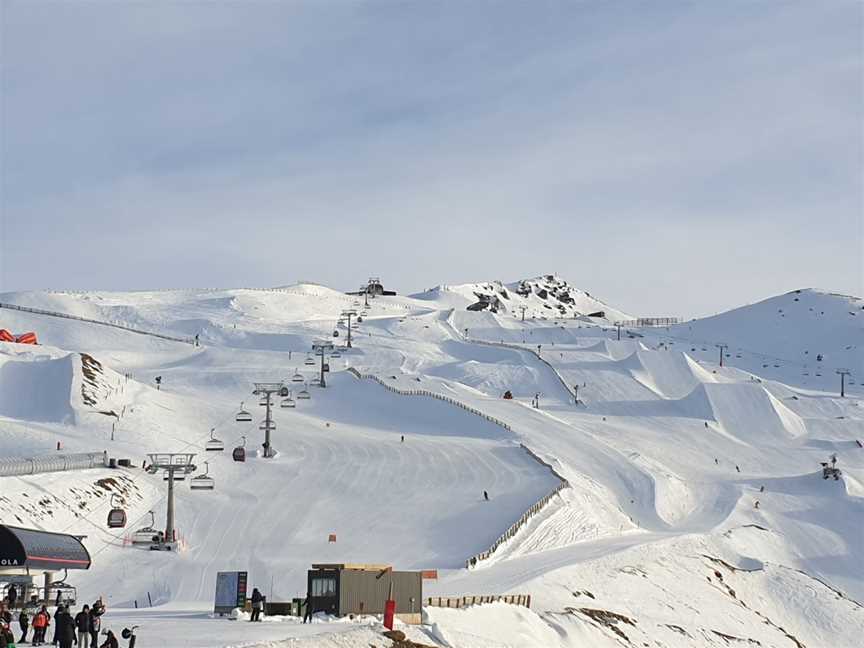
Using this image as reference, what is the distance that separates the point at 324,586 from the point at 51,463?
2971 centimetres

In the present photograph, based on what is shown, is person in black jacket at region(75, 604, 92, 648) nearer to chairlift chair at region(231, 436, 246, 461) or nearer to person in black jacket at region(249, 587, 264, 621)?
person in black jacket at region(249, 587, 264, 621)

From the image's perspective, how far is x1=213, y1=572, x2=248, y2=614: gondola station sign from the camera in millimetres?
33750

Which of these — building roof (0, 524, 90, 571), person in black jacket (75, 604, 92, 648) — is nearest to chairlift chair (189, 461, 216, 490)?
building roof (0, 524, 90, 571)

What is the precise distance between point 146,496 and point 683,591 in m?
25.8

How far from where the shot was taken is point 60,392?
76.4 metres

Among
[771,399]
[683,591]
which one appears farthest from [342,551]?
[771,399]

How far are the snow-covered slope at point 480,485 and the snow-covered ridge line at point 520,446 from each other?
0.33 metres

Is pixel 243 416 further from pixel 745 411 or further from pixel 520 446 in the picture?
pixel 745 411

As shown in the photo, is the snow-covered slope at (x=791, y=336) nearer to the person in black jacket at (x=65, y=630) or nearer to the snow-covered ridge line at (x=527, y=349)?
the snow-covered ridge line at (x=527, y=349)

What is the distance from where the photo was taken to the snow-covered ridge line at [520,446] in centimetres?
5195

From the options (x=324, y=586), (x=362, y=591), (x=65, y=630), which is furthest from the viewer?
(x=362, y=591)

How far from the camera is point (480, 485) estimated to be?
64.2 meters

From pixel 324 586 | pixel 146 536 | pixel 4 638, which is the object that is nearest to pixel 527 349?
pixel 146 536

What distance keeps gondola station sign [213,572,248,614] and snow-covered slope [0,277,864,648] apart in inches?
56.6
